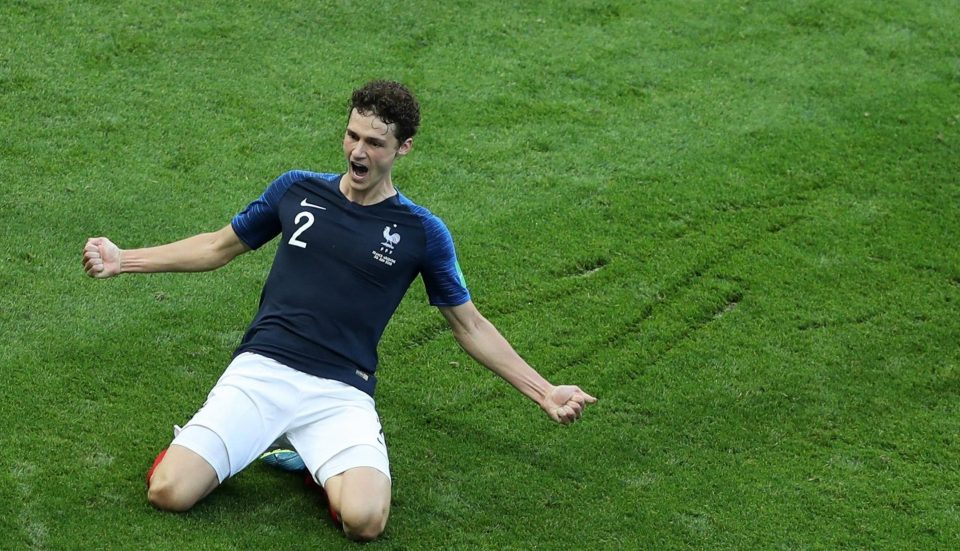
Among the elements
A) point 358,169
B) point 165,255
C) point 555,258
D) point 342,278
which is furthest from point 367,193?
point 555,258

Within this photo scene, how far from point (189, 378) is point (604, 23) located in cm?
564

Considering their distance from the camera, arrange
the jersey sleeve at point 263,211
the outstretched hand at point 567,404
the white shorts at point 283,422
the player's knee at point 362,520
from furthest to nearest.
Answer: the jersey sleeve at point 263,211, the outstretched hand at point 567,404, the white shorts at point 283,422, the player's knee at point 362,520

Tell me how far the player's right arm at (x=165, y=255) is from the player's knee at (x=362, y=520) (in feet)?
4.73

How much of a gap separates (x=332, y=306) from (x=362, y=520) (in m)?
1.02

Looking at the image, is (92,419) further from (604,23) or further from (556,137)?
(604,23)

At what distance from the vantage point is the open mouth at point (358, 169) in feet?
19.4

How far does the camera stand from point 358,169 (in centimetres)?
594

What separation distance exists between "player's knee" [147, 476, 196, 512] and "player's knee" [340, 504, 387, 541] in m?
0.67

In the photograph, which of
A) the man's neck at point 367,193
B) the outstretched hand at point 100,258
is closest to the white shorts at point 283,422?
the outstretched hand at point 100,258

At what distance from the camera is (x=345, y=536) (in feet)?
18.5

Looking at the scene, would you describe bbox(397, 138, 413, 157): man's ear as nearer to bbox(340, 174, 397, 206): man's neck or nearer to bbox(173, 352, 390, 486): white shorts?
bbox(340, 174, 397, 206): man's neck

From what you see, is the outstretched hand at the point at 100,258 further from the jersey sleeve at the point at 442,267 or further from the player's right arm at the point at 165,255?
the jersey sleeve at the point at 442,267

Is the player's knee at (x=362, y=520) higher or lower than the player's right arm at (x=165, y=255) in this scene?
lower

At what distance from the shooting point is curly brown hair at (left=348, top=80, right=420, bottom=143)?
19.4ft
